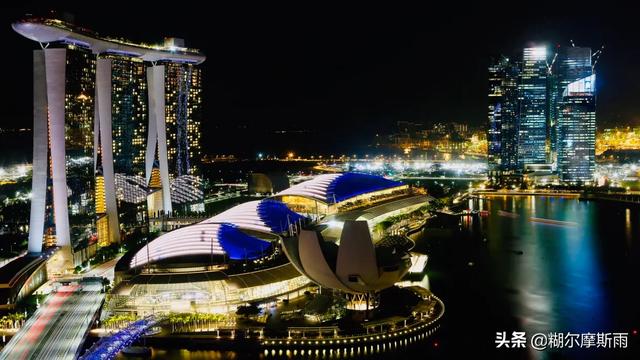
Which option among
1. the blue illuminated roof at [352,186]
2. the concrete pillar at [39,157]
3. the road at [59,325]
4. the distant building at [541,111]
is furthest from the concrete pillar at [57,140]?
the distant building at [541,111]

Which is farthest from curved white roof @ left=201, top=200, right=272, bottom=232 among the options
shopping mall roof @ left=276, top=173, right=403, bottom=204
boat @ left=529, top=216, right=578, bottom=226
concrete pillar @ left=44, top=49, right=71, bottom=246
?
boat @ left=529, top=216, right=578, bottom=226

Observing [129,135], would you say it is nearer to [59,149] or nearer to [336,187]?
[59,149]

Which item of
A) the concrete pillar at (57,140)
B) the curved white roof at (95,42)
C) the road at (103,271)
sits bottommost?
the road at (103,271)

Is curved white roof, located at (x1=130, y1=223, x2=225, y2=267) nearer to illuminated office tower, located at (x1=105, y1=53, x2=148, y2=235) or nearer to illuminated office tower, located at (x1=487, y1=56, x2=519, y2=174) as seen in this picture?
illuminated office tower, located at (x1=105, y1=53, x2=148, y2=235)

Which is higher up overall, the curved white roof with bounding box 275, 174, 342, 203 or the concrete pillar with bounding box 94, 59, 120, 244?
the concrete pillar with bounding box 94, 59, 120, 244

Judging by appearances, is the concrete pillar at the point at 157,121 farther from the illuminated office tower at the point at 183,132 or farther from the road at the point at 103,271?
the road at the point at 103,271

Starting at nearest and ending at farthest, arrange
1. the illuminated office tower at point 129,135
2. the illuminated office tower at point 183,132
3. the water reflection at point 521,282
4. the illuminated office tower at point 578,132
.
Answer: the water reflection at point 521,282 → the illuminated office tower at point 129,135 → the illuminated office tower at point 183,132 → the illuminated office tower at point 578,132

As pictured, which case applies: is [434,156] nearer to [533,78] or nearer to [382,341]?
[533,78]

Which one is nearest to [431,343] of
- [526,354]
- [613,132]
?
[526,354]
